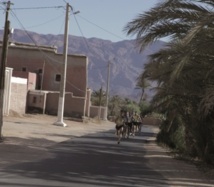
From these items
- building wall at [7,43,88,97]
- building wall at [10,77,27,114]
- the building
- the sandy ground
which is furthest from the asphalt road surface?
building wall at [7,43,88,97]

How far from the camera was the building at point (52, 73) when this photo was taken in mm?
56188

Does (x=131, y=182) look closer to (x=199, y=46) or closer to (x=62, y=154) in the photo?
(x=199, y=46)

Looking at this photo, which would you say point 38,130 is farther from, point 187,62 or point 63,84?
point 187,62

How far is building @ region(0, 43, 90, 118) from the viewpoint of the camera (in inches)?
2212

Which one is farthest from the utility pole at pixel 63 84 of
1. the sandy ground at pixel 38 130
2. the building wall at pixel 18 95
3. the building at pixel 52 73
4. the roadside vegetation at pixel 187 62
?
the roadside vegetation at pixel 187 62

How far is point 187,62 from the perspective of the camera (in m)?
14.8

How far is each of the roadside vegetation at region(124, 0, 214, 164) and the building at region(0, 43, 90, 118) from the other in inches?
1426

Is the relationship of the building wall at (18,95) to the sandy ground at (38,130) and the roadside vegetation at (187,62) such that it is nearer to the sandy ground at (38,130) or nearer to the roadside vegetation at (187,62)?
the sandy ground at (38,130)

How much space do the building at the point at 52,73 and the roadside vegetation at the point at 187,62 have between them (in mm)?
36222

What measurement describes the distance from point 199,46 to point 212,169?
5.34m

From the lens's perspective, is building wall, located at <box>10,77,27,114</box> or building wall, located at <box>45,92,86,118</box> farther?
building wall, located at <box>45,92,86,118</box>

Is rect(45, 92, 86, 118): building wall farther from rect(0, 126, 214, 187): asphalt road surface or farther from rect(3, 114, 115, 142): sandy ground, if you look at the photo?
rect(0, 126, 214, 187): asphalt road surface

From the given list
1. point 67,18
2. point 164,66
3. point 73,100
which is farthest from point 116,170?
point 73,100

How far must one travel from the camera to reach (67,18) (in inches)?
1636
